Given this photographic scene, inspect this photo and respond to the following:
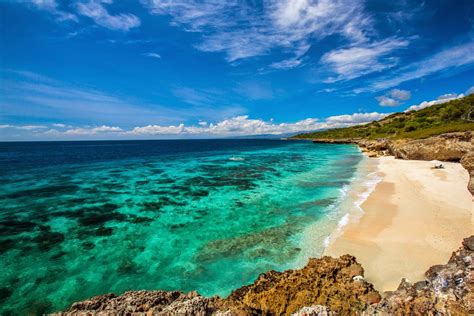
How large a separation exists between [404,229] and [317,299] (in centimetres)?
935

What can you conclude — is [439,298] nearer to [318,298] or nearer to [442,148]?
[318,298]

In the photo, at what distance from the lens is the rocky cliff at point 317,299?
14.5 feet

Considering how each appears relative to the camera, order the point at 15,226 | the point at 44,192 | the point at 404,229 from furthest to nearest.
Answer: the point at 44,192 → the point at 15,226 → the point at 404,229

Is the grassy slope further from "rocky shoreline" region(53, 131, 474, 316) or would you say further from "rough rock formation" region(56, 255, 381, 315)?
"rough rock formation" region(56, 255, 381, 315)

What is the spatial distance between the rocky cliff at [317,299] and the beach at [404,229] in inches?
119

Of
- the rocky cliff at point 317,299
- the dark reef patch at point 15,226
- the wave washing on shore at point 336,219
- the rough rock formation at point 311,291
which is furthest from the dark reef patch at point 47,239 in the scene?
the wave washing on shore at point 336,219

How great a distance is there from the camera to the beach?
28.0ft

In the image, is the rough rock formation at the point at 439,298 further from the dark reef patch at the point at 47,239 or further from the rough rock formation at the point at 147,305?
the dark reef patch at the point at 47,239

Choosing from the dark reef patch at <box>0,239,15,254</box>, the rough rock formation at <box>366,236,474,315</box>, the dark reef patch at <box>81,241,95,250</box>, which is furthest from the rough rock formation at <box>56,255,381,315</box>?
the dark reef patch at <box>0,239,15,254</box>

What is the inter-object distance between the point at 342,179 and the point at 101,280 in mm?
24540

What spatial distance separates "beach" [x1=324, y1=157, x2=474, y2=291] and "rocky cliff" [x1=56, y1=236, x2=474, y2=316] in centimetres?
303

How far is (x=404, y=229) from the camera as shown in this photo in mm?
11633

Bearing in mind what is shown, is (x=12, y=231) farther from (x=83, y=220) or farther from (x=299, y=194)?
(x=299, y=194)

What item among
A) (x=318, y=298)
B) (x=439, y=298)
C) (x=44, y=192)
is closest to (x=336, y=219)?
(x=318, y=298)
